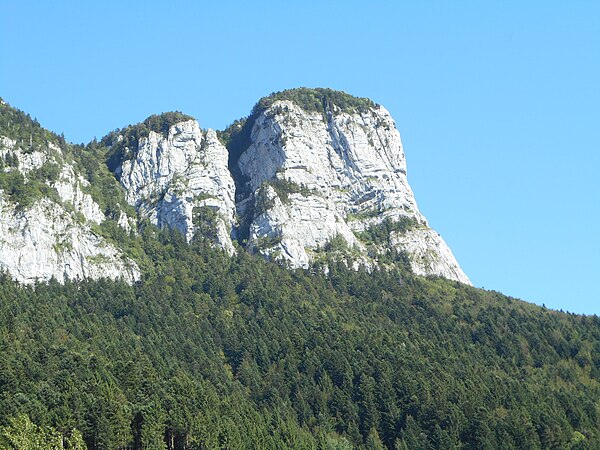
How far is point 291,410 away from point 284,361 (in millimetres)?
16968

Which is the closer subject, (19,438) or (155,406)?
(19,438)

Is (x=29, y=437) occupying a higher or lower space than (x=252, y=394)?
lower

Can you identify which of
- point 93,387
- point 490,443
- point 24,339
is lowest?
point 490,443

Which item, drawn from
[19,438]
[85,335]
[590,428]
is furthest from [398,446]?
[19,438]

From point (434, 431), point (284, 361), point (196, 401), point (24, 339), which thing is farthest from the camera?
point (284, 361)

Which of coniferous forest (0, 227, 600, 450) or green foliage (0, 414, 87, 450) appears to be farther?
coniferous forest (0, 227, 600, 450)

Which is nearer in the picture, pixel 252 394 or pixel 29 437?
pixel 29 437

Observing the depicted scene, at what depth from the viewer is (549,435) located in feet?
551

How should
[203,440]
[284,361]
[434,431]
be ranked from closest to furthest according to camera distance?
[203,440] < [434,431] < [284,361]

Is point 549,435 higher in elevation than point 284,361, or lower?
lower

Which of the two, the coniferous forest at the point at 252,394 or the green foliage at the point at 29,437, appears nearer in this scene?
the green foliage at the point at 29,437

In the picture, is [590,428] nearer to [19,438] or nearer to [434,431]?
[434,431]

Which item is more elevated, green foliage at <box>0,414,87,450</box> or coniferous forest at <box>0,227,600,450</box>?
coniferous forest at <box>0,227,600,450</box>

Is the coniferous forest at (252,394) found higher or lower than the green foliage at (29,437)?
higher
